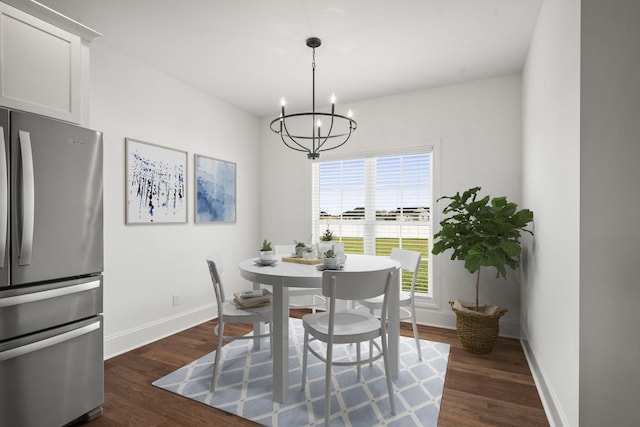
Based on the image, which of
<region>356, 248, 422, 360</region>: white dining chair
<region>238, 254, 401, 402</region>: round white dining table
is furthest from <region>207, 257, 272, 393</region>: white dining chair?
<region>356, 248, 422, 360</region>: white dining chair

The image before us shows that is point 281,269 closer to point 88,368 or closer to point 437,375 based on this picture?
point 88,368

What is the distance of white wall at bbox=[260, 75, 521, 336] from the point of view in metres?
3.40

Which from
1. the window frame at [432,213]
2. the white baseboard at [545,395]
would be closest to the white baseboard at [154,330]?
the window frame at [432,213]

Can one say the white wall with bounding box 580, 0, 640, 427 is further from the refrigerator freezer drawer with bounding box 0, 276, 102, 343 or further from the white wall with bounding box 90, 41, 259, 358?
the white wall with bounding box 90, 41, 259, 358

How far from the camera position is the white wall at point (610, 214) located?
1397mm

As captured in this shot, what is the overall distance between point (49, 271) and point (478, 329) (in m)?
3.11

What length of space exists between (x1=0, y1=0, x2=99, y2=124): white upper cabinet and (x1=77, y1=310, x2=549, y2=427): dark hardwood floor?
1.83m

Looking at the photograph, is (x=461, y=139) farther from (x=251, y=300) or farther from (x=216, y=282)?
(x=216, y=282)

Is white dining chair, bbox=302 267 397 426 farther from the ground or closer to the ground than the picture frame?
closer to the ground

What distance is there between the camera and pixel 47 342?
5.83ft

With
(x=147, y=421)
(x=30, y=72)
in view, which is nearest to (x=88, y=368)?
(x=147, y=421)

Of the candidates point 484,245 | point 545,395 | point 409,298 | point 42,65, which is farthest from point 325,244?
point 42,65

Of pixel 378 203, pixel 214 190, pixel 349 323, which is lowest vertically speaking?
pixel 349 323

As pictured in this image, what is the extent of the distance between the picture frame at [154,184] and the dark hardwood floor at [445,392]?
1236 mm
